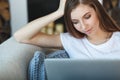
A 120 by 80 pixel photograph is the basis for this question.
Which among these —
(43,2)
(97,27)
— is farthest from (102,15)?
(43,2)

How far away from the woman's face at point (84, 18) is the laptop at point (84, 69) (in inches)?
13.9

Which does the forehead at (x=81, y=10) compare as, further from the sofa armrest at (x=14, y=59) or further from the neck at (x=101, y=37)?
the sofa armrest at (x=14, y=59)

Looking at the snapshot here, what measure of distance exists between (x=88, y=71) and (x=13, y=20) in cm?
207

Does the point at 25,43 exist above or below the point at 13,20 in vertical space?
below

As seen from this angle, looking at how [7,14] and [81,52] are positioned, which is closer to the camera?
[81,52]

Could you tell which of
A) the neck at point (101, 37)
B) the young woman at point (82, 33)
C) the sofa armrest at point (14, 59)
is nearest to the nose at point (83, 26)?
the young woman at point (82, 33)

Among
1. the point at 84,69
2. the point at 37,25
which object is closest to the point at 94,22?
the point at 37,25

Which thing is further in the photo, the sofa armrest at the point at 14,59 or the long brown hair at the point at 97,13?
the long brown hair at the point at 97,13

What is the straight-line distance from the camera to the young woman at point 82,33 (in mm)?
1281

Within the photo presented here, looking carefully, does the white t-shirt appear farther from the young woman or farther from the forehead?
the forehead

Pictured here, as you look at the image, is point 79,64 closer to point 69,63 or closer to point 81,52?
point 69,63

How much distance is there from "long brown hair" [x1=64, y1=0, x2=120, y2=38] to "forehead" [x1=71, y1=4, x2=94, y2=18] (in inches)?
0.6

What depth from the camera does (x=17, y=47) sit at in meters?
1.37

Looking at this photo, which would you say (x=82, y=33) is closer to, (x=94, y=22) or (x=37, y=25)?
(x=94, y=22)
